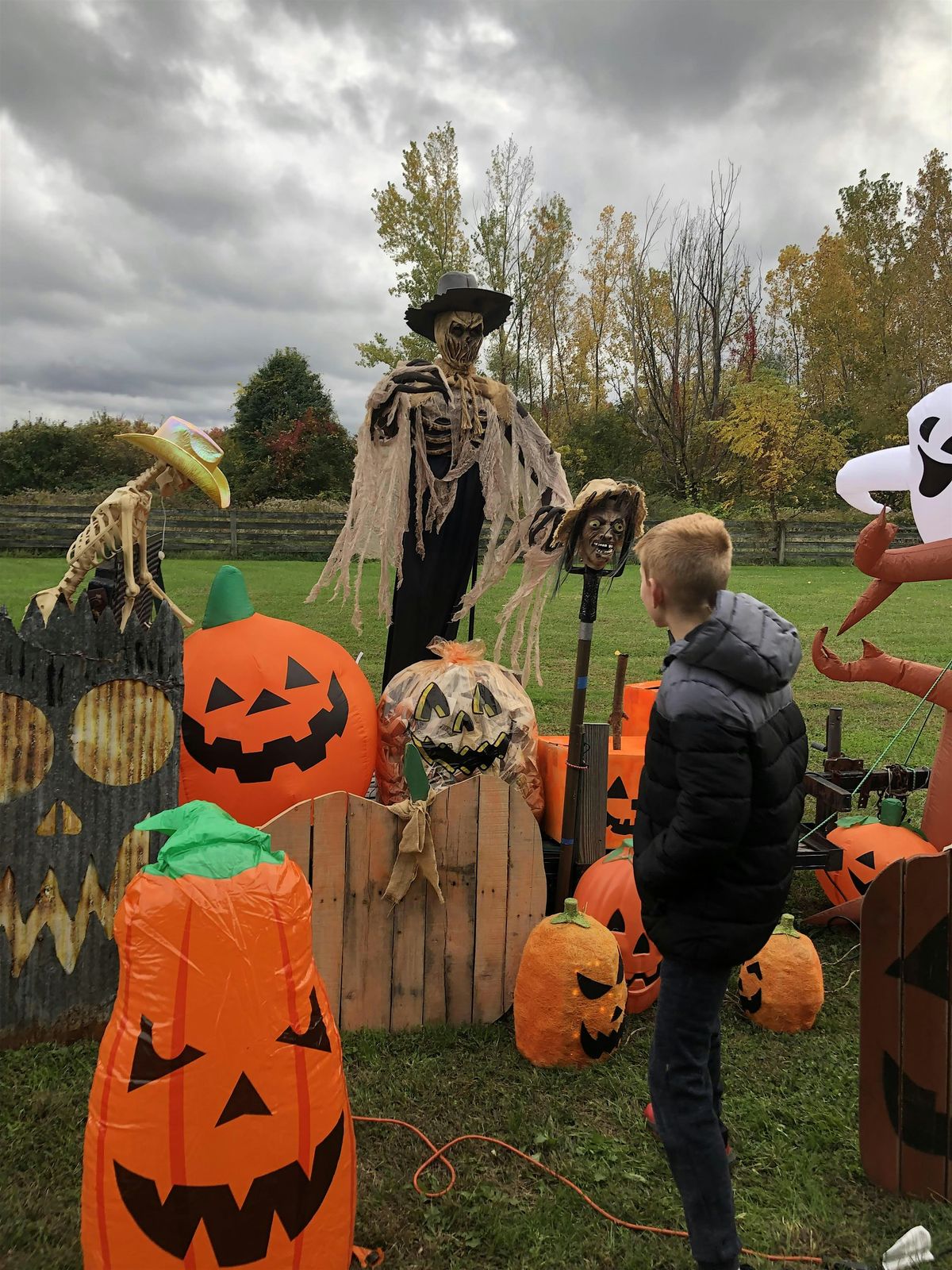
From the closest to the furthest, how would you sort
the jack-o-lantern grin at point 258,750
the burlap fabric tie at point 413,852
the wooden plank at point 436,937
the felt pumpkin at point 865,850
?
the burlap fabric tie at point 413,852, the wooden plank at point 436,937, the jack-o-lantern grin at point 258,750, the felt pumpkin at point 865,850

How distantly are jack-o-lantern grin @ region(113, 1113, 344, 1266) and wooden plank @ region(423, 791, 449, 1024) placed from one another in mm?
1286

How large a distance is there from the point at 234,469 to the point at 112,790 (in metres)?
26.1

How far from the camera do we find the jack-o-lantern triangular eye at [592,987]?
→ 104 inches

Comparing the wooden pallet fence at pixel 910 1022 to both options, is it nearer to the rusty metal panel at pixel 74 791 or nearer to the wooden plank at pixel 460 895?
the wooden plank at pixel 460 895

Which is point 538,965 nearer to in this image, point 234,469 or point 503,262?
point 503,262

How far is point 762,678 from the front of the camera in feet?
5.77

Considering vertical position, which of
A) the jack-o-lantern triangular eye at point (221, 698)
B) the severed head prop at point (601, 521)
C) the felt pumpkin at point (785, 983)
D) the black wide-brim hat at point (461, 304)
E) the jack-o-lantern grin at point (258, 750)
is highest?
the black wide-brim hat at point (461, 304)

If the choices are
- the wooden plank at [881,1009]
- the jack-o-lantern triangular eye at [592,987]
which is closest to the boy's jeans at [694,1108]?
the wooden plank at [881,1009]

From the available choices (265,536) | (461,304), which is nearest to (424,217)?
(265,536)

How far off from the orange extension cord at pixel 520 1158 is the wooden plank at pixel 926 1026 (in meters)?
0.42

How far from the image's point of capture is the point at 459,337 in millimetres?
→ 3652

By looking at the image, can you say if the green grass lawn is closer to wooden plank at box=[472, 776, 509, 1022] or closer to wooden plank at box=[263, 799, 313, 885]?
wooden plank at box=[472, 776, 509, 1022]

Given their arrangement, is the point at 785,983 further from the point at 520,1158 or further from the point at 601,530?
the point at 601,530

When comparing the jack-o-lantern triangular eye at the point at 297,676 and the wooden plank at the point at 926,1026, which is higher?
the jack-o-lantern triangular eye at the point at 297,676
